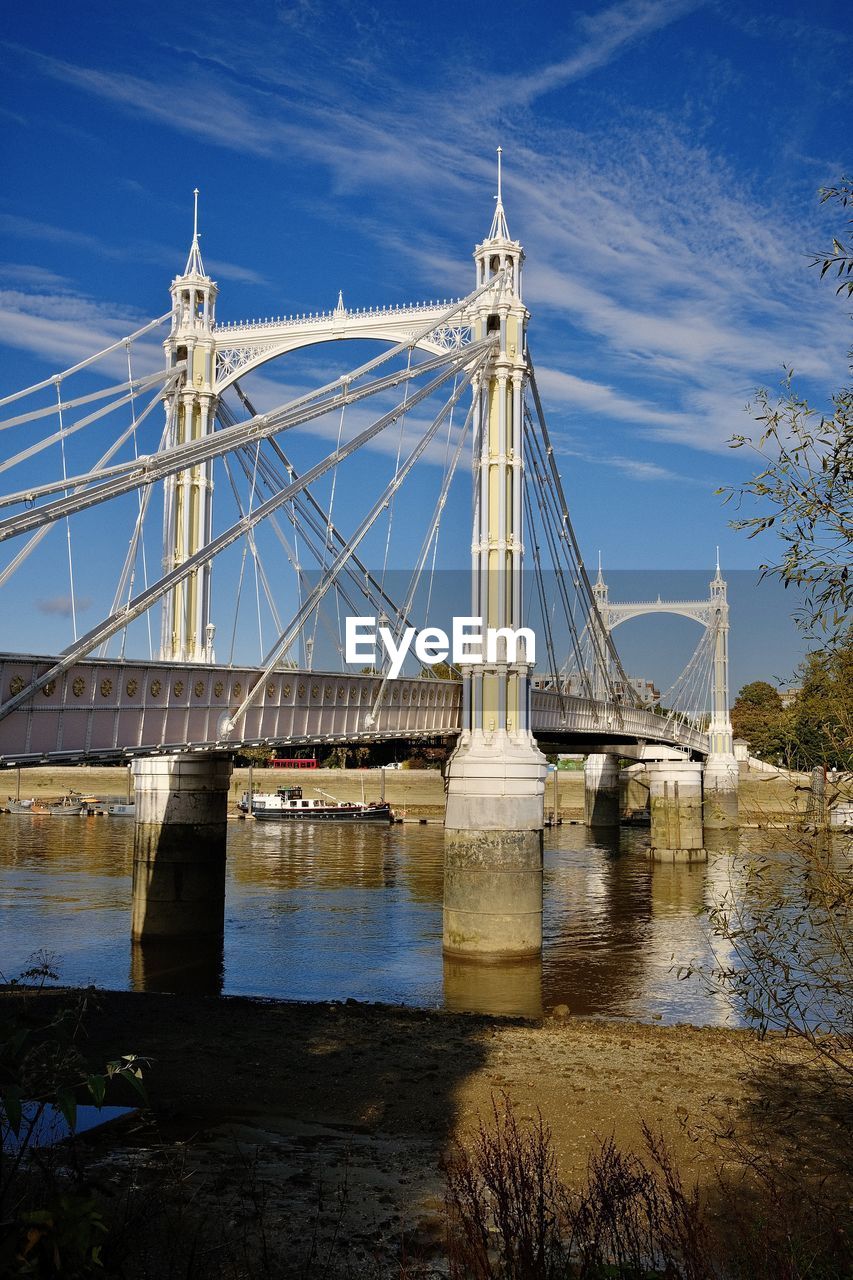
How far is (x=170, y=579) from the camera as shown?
23.6m

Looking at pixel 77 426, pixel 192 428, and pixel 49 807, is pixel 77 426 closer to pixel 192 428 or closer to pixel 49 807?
pixel 192 428

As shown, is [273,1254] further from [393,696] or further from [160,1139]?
[393,696]

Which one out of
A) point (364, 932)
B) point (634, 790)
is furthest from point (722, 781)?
point (364, 932)

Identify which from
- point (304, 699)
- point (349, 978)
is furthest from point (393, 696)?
point (349, 978)

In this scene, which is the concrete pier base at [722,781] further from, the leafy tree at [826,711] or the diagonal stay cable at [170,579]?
the leafy tree at [826,711]

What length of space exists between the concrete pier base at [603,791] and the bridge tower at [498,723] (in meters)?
54.4

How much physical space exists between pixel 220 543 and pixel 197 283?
12773 mm

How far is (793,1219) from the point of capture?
872 centimetres

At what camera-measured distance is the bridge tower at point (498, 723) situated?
1166 inches

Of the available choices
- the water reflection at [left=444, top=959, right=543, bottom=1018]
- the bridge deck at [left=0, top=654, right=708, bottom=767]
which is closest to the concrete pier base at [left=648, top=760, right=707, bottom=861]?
the bridge deck at [left=0, top=654, right=708, bottom=767]

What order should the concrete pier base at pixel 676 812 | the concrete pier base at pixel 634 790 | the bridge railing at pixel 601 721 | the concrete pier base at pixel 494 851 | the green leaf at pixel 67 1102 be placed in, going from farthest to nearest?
1. the concrete pier base at pixel 634 790
2. the concrete pier base at pixel 676 812
3. the bridge railing at pixel 601 721
4. the concrete pier base at pixel 494 851
5. the green leaf at pixel 67 1102

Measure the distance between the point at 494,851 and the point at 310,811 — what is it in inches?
2140

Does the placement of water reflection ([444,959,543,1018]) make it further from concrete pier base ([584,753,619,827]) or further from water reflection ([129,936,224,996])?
concrete pier base ([584,753,619,827])

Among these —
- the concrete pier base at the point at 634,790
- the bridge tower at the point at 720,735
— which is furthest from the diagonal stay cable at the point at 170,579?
the concrete pier base at the point at 634,790
